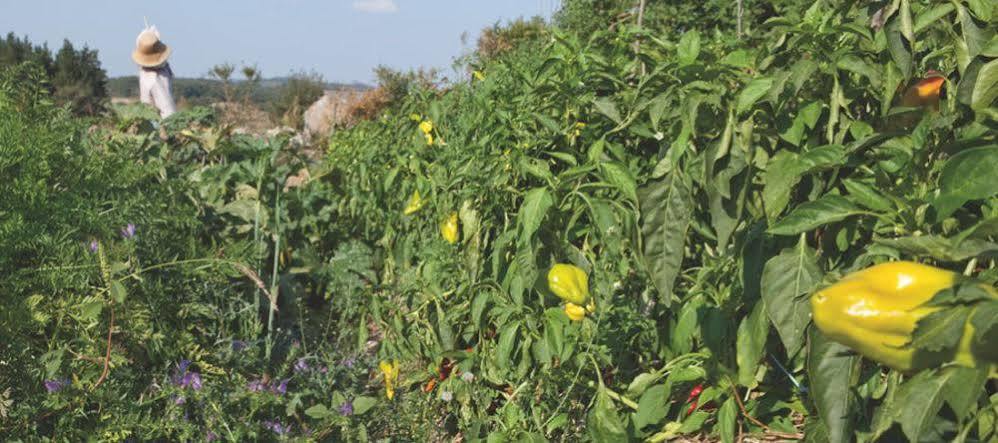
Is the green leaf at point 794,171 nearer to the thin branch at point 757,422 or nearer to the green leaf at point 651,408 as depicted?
the thin branch at point 757,422

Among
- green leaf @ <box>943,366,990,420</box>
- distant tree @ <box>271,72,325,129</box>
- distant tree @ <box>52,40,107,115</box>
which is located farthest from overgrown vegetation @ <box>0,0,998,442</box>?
distant tree @ <box>52,40,107,115</box>

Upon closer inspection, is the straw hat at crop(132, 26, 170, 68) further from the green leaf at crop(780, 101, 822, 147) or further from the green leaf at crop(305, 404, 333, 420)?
the green leaf at crop(780, 101, 822, 147)

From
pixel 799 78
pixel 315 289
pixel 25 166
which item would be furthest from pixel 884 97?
pixel 315 289

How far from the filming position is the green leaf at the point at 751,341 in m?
1.64

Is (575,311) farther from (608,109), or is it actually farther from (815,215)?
(815,215)

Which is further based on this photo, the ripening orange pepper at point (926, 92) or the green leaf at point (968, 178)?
the ripening orange pepper at point (926, 92)

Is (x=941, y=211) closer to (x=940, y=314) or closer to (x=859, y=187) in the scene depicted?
(x=859, y=187)

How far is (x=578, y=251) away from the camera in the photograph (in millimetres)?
2219

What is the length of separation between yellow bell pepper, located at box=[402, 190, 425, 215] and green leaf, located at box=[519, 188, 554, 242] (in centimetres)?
94

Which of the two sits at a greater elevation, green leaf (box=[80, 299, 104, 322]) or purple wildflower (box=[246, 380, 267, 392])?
green leaf (box=[80, 299, 104, 322])

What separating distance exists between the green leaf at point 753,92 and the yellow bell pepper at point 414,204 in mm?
1546

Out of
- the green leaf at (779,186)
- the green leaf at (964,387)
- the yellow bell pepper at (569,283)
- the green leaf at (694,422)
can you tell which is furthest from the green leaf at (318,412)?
the green leaf at (964,387)

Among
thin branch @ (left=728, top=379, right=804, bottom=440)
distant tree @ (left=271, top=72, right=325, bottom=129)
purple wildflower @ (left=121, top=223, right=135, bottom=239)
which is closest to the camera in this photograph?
thin branch @ (left=728, top=379, right=804, bottom=440)

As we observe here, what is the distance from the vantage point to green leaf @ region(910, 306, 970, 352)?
3.01ft
